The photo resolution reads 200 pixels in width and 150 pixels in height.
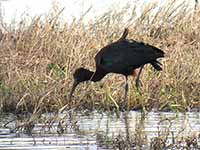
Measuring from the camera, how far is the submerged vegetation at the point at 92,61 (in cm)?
1072

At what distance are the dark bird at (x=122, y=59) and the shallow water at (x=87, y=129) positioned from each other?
2.12ft

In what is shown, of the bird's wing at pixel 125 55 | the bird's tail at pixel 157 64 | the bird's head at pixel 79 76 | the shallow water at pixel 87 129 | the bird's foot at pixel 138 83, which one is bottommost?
the shallow water at pixel 87 129

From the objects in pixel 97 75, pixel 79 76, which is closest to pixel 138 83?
A: pixel 97 75

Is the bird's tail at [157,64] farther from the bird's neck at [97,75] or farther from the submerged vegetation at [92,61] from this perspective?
the bird's neck at [97,75]

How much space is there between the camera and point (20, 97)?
1070cm

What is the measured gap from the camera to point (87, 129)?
9531 millimetres

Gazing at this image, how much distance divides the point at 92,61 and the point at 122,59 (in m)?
1.24

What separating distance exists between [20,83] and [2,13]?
3.13 meters

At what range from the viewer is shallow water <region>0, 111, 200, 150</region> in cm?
862

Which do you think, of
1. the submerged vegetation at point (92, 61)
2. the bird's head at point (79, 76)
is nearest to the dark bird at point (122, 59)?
the bird's head at point (79, 76)

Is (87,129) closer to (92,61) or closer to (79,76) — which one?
(79,76)

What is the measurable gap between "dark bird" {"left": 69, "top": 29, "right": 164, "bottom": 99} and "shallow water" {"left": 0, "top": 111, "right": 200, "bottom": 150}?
0.65 m

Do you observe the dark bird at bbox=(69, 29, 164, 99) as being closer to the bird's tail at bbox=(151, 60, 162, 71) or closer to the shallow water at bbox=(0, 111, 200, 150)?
the bird's tail at bbox=(151, 60, 162, 71)


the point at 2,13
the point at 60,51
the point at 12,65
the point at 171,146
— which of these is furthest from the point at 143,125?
the point at 2,13
